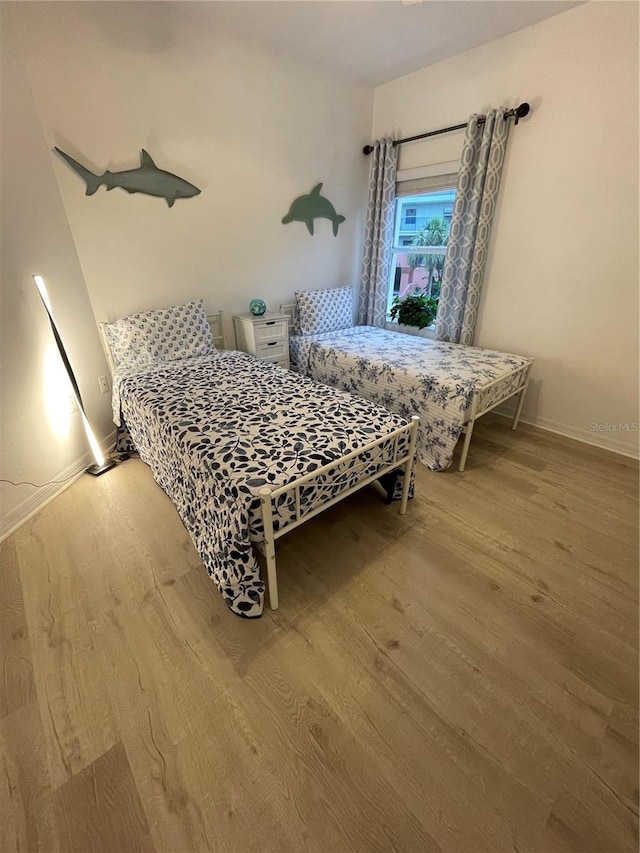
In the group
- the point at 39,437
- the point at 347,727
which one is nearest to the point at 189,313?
the point at 39,437

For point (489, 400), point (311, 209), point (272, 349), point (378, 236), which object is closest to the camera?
point (489, 400)

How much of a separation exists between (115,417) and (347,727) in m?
2.36

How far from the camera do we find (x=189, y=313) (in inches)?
113

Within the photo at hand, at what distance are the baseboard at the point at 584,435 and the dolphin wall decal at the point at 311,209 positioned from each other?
2.51 metres

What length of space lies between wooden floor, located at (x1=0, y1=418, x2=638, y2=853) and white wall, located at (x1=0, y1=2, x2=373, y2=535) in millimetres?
1000

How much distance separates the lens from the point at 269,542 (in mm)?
1473

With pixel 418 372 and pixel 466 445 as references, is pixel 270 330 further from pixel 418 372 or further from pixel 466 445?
pixel 466 445

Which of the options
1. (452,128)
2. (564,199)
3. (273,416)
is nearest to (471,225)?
(564,199)

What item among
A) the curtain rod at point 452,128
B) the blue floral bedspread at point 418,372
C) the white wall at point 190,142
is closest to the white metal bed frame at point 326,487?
the blue floral bedspread at point 418,372

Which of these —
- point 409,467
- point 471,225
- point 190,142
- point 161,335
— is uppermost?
point 190,142

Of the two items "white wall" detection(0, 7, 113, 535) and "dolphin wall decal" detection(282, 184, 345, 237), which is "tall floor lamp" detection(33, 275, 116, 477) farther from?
"dolphin wall decal" detection(282, 184, 345, 237)

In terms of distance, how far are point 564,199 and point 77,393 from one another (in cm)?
360

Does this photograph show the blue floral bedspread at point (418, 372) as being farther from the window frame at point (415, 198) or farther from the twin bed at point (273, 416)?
the window frame at point (415, 198)

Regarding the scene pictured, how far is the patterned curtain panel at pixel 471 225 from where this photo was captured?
280 centimetres
